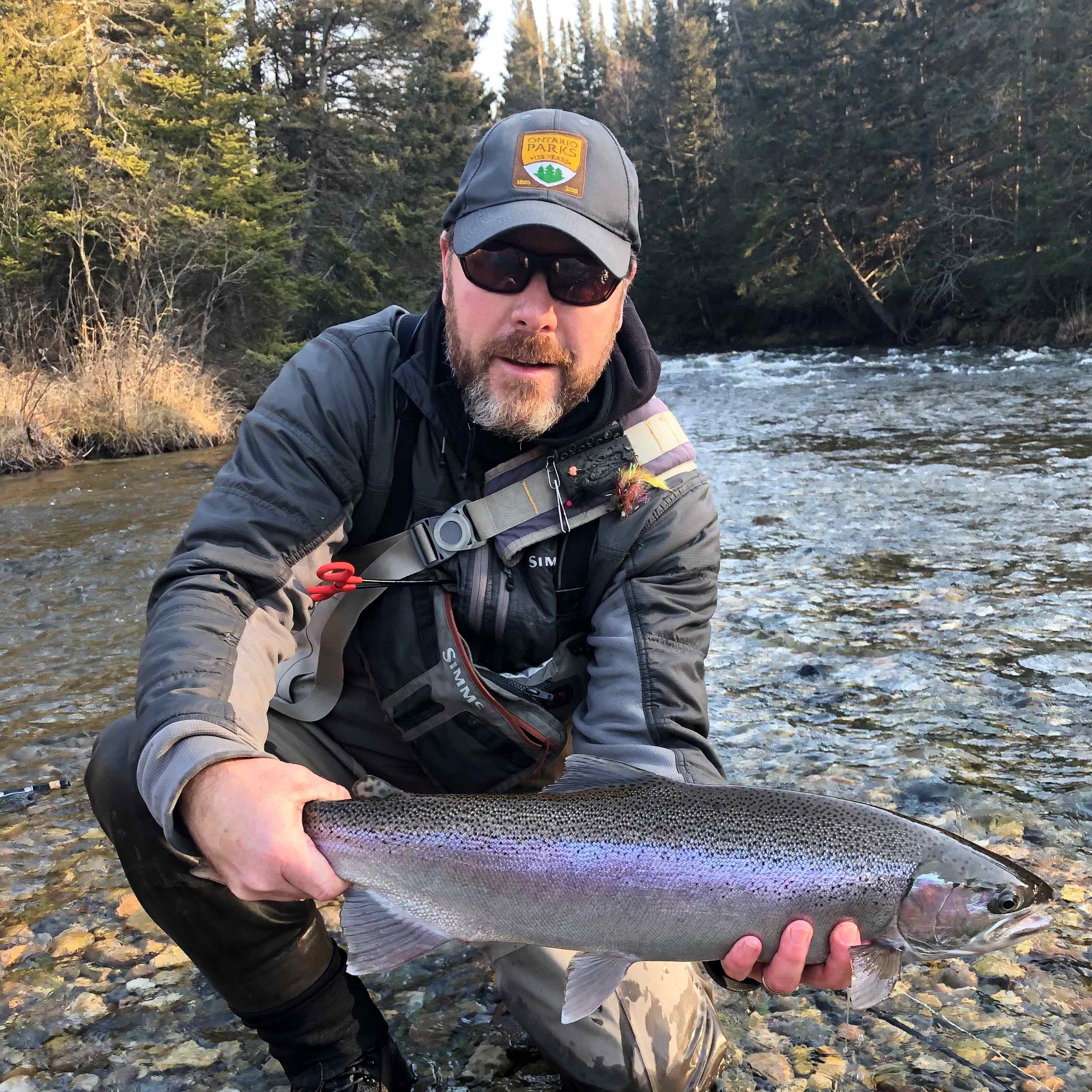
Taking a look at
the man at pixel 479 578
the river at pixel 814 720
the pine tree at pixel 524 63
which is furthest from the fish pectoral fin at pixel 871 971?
the pine tree at pixel 524 63

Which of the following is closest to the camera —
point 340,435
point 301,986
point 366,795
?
point 366,795

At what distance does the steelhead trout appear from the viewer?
1811 mm

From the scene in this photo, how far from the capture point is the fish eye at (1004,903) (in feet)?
6.00

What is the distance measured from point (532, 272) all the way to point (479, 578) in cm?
76

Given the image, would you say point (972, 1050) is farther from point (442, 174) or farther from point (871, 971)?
point (442, 174)

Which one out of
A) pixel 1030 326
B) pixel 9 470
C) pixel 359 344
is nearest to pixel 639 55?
pixel 1030 326

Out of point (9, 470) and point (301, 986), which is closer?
point (301, 986)

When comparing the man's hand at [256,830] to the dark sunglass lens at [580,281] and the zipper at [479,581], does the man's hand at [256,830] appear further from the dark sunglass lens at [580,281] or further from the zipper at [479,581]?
the dark sunglass lens at [580,281]

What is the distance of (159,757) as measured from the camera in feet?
5.87

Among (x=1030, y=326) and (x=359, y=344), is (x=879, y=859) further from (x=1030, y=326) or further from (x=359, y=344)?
(x=1030, y=326)

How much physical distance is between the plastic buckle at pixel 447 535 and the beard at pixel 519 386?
0.23 metres

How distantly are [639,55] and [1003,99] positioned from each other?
30.5m

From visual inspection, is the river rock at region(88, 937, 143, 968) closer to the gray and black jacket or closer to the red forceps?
the gray and black jacket

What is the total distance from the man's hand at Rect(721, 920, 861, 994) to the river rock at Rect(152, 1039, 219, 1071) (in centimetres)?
116
